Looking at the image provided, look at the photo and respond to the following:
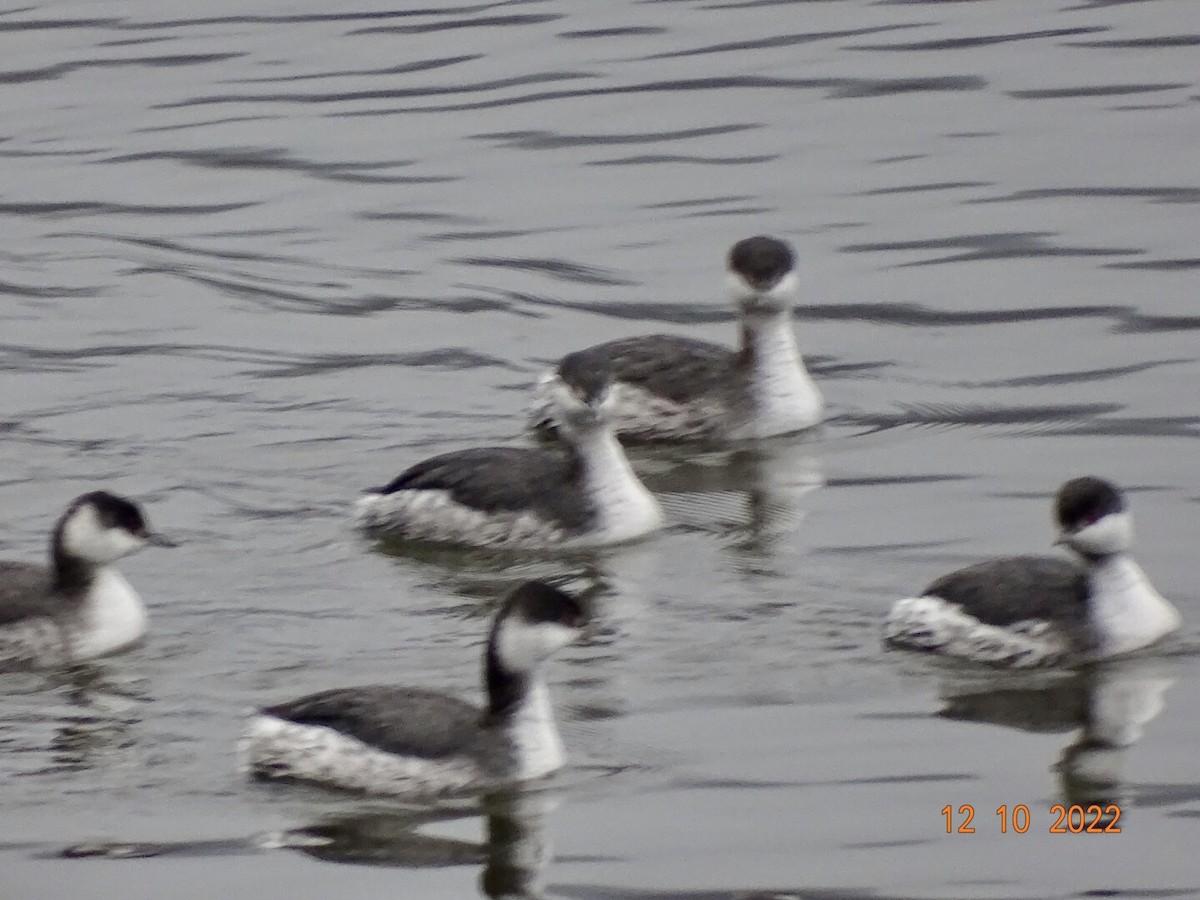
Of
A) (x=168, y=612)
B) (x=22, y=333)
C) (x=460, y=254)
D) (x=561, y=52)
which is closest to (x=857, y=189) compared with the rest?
(x=460, y=254)

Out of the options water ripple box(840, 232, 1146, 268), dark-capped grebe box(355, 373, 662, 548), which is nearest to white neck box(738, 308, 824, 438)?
dark-capped grebe box(355, 373, 662, 548)

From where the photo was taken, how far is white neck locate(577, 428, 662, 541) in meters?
15.7

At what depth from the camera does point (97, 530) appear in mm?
14000

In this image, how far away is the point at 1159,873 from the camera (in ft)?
35.2

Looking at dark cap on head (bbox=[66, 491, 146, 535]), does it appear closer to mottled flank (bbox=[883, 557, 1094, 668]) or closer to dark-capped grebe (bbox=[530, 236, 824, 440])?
mottled flank (bbox=[883, 557, 1094, 668])

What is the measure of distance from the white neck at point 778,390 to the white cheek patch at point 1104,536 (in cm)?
469

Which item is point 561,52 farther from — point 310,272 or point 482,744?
point 482,744

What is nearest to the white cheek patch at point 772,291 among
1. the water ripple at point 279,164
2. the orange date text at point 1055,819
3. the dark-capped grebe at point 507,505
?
the dark-capped grebe at point 507,505

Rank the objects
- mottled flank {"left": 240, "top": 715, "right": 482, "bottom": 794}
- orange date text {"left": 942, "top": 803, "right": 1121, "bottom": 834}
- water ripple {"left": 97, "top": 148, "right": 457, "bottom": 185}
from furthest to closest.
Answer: water ripple {"left": 97, "top": 148, "right": 457, "bottom": 185} < mottled flank {"left": 240, "top": 715, "right": 482, "bottom": 794} < orange date text {"left": 942, "top": 803, "right": 1121, "bottom": 834}

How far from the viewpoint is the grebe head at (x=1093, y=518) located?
13344 millimetres

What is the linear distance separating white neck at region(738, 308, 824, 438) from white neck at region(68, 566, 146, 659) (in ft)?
17.3

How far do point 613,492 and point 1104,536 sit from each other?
3335mm

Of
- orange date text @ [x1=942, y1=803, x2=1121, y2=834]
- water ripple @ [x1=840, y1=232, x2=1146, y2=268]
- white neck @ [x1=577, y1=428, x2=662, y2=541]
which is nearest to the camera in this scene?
orange date text @ [x1=942, y1=803, x2=1121, y2=834]

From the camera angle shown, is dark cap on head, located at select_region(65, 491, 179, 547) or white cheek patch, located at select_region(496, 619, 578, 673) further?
dark cap on head, located at select_region(65, 491, 179, 547)
